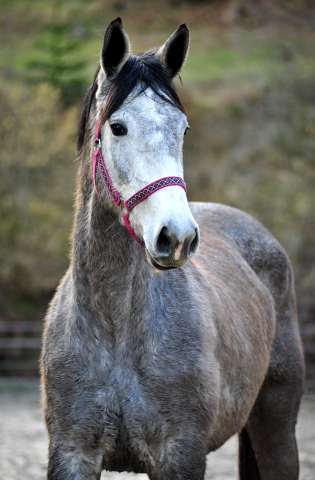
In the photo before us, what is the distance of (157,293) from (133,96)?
3.21ft

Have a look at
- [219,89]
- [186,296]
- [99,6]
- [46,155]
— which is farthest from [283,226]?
[99,6]

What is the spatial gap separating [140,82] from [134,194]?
1.82 feet

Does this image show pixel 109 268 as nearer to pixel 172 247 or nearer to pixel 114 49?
pixel 172 247

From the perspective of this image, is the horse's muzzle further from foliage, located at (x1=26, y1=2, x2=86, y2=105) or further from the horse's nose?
foliage, located at (x1=26, y1=2, x2=86, y2=105)

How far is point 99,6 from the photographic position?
36.5 meters

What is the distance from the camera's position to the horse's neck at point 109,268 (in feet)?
9.06

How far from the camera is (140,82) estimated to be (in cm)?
264

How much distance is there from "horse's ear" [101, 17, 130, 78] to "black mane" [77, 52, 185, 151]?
39mm

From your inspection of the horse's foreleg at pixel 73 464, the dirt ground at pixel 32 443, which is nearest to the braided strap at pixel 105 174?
the horse's foreleg at pixel 73 464

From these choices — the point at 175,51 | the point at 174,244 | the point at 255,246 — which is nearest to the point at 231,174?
the point at 255,246

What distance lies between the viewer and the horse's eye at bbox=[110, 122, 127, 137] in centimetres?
256

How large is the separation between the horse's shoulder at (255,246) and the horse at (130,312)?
1397 millimetres

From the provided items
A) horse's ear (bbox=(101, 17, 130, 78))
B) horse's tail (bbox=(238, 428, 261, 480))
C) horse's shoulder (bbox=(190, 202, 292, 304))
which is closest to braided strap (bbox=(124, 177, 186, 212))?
horse's ear (bbox=(101, 17, 130, 78))

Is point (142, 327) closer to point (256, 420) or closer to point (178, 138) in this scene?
point (178, 138)
